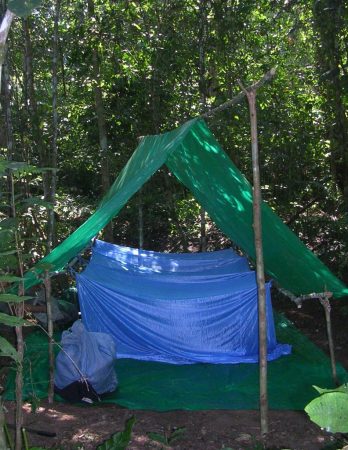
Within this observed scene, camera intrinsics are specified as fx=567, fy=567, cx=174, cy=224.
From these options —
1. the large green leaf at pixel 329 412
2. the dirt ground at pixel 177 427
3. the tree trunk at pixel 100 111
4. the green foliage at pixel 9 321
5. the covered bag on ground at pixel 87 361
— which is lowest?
the dirt ground at pixel 177 427

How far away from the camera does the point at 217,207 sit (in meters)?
4.36

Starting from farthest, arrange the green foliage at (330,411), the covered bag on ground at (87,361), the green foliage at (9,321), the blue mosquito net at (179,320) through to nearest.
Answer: the blue mosquito net at (179,320) < the covered bag on ground at (87,361) < the green foliage at (9,321) < the green foliage at (330,411)

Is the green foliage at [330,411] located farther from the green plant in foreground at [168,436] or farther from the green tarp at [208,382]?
the green tarp at [208,382]

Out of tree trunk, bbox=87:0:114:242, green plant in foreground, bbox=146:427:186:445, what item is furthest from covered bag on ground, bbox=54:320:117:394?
tree trunk, bbox=87:0:114:242

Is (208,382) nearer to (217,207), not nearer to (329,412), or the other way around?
(217,207)

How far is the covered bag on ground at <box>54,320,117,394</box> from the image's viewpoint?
3.95m

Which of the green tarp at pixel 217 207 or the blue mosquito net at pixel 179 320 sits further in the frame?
the blue mosquito net at pixel 179 320

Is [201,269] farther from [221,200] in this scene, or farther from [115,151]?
[115,151]

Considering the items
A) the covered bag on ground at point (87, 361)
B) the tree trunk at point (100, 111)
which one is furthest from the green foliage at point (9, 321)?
the tree trunk at point (100, 111)

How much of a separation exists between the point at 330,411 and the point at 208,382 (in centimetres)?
353

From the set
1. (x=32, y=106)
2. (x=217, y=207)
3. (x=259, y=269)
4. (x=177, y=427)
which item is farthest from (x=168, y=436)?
(x=32, y=106)

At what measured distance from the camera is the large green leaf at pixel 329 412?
34.3 inches

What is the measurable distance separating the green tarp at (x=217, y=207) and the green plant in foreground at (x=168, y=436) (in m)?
1.25

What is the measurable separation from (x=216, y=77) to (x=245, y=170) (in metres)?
1.20
